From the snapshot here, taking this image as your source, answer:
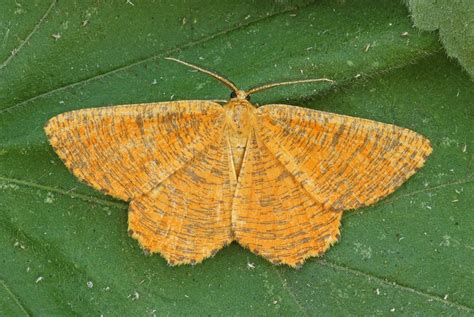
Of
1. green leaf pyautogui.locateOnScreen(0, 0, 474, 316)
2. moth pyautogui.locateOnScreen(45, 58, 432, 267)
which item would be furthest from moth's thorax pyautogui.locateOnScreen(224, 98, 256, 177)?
green leaf pyautogui.locateOnScreen(0, 0, 474, 316)

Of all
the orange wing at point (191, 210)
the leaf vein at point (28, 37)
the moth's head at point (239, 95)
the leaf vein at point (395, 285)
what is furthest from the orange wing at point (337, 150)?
the leaf vein at point (28, 37)

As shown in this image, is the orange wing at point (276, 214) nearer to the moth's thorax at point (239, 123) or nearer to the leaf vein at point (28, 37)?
the moth's thorax at point (239, 123)

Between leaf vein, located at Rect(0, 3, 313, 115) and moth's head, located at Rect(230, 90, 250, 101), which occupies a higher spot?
leaf vein, located at Rect(0, 3, 313, 115)

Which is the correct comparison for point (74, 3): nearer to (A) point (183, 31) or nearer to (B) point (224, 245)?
(A) point (183, 31)

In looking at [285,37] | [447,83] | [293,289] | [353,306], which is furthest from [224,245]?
[447,83]

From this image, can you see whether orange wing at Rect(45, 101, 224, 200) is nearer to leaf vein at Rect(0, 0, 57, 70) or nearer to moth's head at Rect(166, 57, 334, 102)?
moth's head at Rect(166, 57, 334, 102)

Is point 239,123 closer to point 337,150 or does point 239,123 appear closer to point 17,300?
point 337,150
